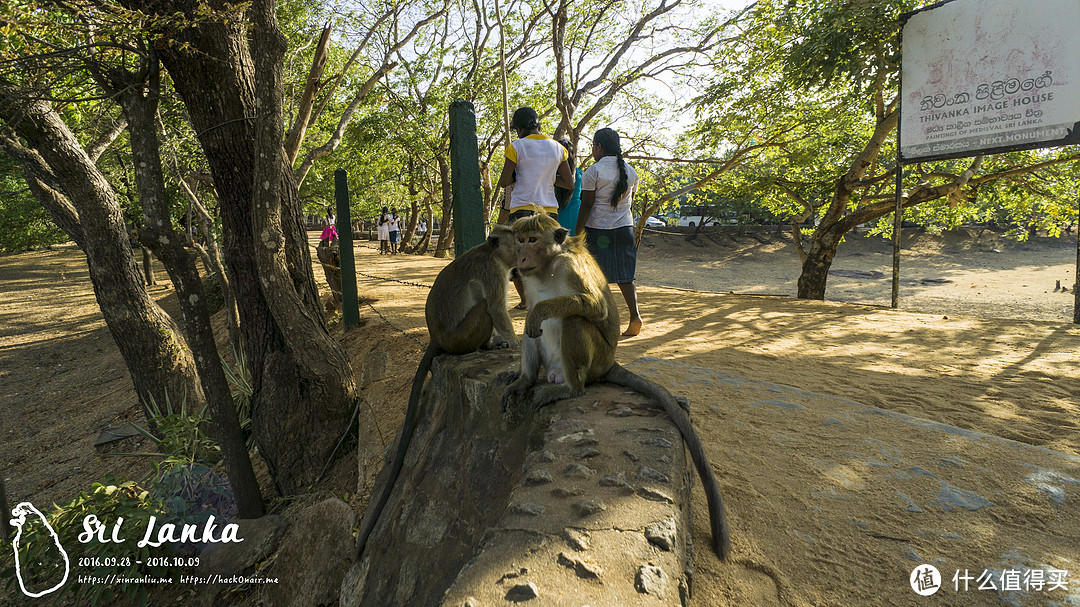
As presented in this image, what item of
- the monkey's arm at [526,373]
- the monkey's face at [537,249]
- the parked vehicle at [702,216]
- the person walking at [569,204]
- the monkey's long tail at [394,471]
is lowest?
the monkey's long tail at [394,471]

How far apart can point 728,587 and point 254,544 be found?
342 cm

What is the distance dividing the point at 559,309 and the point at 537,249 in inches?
14.5

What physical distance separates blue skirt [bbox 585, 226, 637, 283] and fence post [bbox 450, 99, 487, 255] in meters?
1.35

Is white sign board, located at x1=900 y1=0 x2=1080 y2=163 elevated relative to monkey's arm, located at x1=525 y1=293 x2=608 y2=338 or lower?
elevated

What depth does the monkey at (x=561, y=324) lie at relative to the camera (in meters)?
2.66

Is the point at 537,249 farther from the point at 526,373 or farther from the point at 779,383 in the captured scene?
the point at 779,383

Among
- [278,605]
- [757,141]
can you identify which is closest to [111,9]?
[278,605]

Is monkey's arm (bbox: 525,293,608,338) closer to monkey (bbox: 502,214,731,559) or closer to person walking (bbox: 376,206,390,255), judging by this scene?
monkey (bbox: 502,214,731,559)

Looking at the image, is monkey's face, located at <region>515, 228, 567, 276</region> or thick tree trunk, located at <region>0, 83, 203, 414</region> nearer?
monkey's face, located at <region>515, 228, 567, 276</region>

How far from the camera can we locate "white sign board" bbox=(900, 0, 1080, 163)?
6.62 m

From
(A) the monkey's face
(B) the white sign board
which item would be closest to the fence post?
(A) the monkey's face

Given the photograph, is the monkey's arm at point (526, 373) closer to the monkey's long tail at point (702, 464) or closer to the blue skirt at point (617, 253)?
the monkey's long tail at point (702, 464)

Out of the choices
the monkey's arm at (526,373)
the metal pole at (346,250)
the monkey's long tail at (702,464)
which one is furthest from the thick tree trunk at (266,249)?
the monkey's long tail at (702,464)

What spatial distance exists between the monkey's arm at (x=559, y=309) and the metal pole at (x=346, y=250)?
13.7ft
